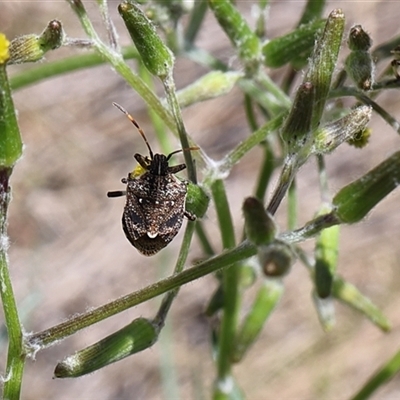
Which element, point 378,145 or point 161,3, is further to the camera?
point 378,145

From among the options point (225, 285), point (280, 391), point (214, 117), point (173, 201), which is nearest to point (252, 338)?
point (225, 285)

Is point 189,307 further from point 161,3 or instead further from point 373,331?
point 161,3

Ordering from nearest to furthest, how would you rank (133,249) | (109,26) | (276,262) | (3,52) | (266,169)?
(3,52)
(109,26)
(276,262)
(266,169)
(133,249)

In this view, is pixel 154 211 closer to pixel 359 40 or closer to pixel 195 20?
pixel 359 40

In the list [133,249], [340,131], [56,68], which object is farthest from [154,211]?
[133,249]

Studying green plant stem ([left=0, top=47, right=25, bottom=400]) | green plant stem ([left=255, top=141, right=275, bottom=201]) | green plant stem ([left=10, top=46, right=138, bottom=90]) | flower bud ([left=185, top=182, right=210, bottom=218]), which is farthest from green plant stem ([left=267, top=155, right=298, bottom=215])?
green plant stem ([left=10, top=46, right=138, bottom=90])

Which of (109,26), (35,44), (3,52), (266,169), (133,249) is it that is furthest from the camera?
(133,249)

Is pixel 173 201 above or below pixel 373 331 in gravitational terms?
above
